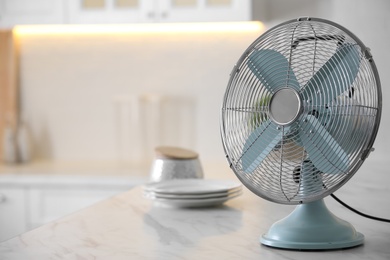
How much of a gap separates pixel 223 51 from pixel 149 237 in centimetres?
238

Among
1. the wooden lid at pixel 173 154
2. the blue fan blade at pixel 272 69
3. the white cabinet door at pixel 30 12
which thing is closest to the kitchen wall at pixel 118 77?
the white cabinet door at pixel 30 12

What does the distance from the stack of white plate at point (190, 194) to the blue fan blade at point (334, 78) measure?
0.51 meters

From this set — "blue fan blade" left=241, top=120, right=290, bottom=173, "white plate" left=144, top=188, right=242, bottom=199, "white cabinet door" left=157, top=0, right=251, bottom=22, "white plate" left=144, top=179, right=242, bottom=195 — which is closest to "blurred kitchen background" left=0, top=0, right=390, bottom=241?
"white cabinet door" left=157, top=0, right=251, bottom=22

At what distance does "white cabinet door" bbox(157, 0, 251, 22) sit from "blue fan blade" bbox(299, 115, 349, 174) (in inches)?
80.8

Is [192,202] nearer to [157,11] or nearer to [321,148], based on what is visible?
[321,148]

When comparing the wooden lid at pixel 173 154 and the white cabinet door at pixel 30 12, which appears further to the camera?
the white cabinet door at pixel 30 12

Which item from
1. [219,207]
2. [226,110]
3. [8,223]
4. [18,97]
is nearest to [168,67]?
[18,97]

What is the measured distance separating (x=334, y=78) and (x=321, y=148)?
12 centimetres

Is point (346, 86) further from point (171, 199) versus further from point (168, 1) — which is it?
point (168, 1)

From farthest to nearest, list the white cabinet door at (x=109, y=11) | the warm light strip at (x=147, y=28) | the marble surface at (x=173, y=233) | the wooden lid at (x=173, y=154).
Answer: the warm light strip at (x=147, y=28) < the white cabinet door at (x=109, y=11) < the wooden lid at (x=173, y=154) < the marble surface at (x=173, y=233)

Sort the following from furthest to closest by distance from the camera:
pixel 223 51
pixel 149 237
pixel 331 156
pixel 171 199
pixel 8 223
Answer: pixel 223 51, pixel 8 223, pixel 171 199, pixel 149 237, pixel 331 156

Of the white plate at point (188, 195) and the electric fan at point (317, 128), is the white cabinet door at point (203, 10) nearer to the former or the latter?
the white plate at point (188, 195)

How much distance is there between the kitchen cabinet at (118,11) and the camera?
322 cm

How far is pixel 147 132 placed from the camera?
3.69 m
